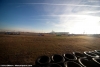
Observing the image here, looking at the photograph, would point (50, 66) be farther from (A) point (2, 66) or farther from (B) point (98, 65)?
(A) point (2, 66)

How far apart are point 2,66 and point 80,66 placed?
5.94 meters

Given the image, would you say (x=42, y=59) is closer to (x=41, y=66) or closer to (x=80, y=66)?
(x=41, y=66)

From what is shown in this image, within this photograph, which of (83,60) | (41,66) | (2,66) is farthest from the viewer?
(2,66)

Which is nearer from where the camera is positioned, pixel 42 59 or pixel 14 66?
pixel 42 59

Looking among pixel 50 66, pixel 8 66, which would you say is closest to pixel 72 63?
pixel 50 66

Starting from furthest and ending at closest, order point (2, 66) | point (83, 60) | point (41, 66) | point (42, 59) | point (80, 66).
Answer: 1. point (2, 66)
2. point (42, 59)
3. point (83, 60)
4. point (41, 66)
5. point (80, 66)

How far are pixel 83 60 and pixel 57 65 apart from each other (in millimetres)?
1869

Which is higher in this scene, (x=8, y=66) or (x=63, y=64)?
(x=63, y=64)

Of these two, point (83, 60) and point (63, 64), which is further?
point (83, 60)

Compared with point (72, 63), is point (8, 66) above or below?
below

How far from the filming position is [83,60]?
5402mm

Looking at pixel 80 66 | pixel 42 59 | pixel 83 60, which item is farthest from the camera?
pixel 42 59

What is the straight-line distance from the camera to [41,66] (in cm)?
481

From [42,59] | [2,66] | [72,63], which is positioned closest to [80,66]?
[72,63]
